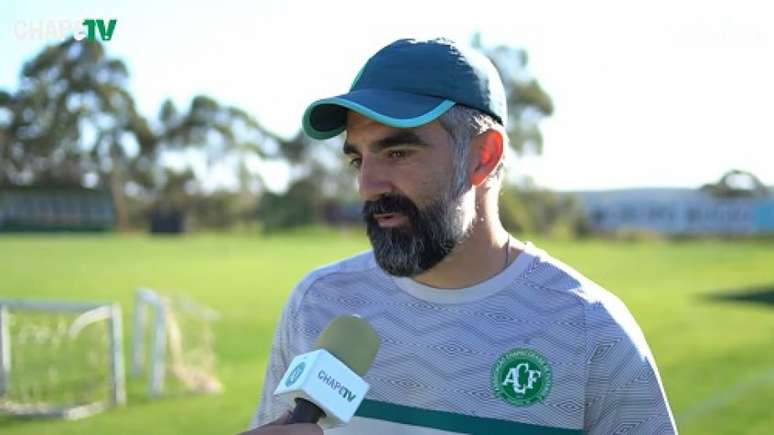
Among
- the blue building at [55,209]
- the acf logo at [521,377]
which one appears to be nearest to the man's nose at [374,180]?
the acf logo at [521,377]

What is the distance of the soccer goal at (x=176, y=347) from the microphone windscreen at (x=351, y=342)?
6.85 metres

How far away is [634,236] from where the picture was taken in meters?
41.2

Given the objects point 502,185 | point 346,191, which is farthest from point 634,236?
point 502,185

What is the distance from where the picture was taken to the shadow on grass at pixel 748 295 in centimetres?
1973

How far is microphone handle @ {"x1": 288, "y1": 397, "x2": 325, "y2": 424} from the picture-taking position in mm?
1499

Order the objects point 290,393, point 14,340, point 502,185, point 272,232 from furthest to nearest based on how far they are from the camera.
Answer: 1. point 272,232
2. point 14,340
3. point 502,185
4. point 290,393

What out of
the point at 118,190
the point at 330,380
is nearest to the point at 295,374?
the point at 330,380

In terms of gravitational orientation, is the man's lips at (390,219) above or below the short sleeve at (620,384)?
above

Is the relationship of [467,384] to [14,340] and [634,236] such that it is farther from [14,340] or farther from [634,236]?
[634,236]

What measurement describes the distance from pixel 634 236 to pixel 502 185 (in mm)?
40301

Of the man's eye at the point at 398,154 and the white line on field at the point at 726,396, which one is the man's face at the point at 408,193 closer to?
the man's eye at the point at 398,154

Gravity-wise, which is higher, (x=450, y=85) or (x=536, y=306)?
(x=450, y=85)

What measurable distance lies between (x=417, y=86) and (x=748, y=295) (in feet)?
68.2

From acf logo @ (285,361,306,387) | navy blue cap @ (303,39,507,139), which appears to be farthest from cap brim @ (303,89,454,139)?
acf logo @ (285,361,306,387)
